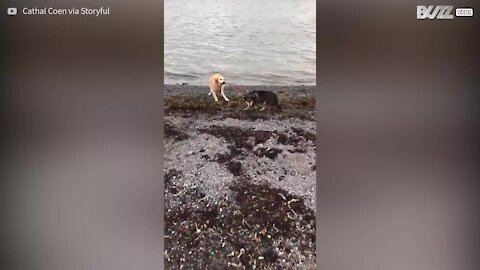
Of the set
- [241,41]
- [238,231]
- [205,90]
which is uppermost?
[241,41]

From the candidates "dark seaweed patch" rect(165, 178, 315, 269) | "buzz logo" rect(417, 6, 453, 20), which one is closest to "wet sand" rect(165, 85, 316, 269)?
"dark seaweed patch" rect(165, 178, 315, 269)

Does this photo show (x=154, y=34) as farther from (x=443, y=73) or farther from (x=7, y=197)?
(x=443, y=73)

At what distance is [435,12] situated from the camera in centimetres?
119

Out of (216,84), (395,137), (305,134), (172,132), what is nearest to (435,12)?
(395,137)

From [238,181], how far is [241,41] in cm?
36

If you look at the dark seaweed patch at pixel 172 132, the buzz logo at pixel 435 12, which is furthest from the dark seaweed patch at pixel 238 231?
the buzz logo at pixel 435 12

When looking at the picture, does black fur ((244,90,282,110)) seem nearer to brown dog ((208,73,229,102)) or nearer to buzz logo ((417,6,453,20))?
brown dog ((208,73,229,102))

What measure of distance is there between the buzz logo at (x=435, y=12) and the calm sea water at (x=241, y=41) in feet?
0.91

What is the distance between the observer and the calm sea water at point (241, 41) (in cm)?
119

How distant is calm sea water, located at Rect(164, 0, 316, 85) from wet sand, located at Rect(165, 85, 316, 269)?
4 centimetres

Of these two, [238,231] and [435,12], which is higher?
[435,12]

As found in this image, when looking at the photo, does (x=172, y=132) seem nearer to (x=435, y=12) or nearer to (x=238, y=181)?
(x=238, y=181)

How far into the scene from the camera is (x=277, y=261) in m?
1.18

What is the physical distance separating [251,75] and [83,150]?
472 millimetres
